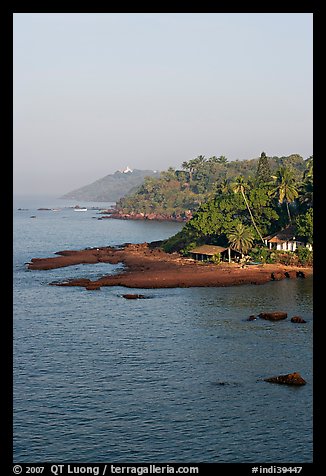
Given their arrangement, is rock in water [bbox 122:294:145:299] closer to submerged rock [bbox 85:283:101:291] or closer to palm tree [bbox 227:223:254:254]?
submerged rock [bbox 85:283:101:291]

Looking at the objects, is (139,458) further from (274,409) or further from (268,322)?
(268,322)

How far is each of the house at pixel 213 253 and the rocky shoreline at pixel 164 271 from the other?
5.94ft

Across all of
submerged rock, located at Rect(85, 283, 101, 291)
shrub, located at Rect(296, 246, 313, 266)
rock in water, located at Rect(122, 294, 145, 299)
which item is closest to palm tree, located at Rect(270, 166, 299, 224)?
shrub, located at Rect(296, 246, 313, 266)

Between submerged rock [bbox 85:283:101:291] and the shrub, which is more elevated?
the shrub

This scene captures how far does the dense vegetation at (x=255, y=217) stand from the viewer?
8756 centimetres

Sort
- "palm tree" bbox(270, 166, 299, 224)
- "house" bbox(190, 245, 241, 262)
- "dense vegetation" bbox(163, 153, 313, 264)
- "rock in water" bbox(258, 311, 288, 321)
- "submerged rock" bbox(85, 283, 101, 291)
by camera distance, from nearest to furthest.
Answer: "rock in water" bbox(258, 311, 288, 321)
"submerged rock" bbox(85, 283, 101, 291)
"dense vegetation" bbox(163, 153, 313, 264)
"house" bbox(190, 245, 241, 262)
"palm tree" bbox(270, 166, 299, 224)

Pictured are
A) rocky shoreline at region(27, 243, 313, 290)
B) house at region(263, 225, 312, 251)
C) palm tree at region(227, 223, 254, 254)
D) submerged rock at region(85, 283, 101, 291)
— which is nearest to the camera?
submerged rock at region(85, 283, 101, 291)

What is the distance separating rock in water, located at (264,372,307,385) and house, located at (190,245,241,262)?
52.4 meters

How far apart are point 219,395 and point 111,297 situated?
109 feet

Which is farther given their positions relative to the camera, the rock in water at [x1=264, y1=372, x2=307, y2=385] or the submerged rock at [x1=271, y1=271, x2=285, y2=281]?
the submerged rock at [x1=271, y1=271, x2=285, y2=281]

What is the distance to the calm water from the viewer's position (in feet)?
92.6

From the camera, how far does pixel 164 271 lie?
82.2 metres
